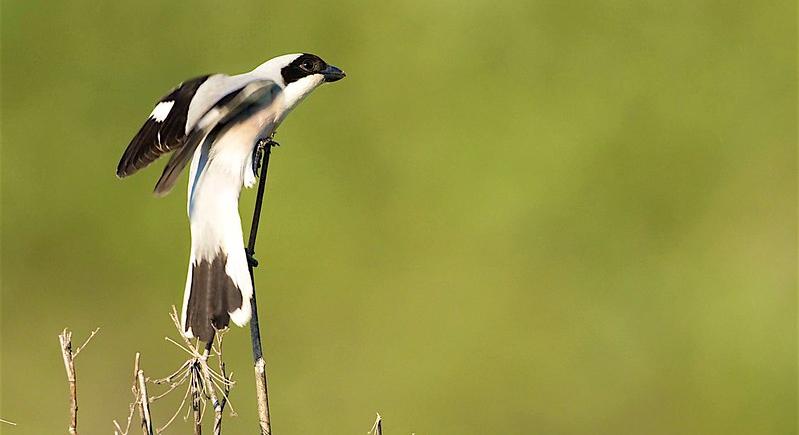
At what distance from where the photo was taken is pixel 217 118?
1903 mm

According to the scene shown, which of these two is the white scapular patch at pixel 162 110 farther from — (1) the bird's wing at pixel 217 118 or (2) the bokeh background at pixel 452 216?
(2) the bokeh background at pixel 452 216

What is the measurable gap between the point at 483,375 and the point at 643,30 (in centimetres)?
201

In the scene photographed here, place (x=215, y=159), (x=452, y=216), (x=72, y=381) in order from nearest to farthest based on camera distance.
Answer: (x=72, y=381) < (x=215, y=159) < (x=452, y=216)

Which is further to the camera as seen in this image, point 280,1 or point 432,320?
point 280,1

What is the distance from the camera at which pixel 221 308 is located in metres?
1.90

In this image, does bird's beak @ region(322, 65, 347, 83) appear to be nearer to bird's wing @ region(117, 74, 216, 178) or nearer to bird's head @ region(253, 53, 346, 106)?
bird's head @ region(253, 53, 346, 106)

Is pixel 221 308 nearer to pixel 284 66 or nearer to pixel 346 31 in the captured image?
pixel 284 66

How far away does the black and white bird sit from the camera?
1894 mm

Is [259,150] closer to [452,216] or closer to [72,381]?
[72,381]

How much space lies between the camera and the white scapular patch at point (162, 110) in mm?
2002

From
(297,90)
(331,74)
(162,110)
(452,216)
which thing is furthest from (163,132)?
(452,216)

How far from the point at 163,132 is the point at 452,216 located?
2.97 metres

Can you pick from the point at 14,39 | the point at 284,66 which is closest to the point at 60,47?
the point at 14,39

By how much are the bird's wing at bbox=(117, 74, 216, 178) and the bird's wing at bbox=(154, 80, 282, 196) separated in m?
0.03
